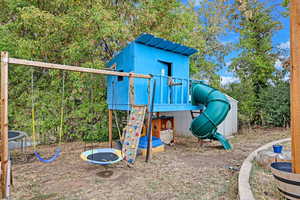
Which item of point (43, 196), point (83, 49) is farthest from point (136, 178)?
point (83, 49)

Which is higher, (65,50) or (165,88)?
(65,50)

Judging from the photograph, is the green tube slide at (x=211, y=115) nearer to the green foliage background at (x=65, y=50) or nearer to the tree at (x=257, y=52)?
the green foliage background at (x=65, y=50)

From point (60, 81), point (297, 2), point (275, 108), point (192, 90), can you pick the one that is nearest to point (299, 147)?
point (297, 2)

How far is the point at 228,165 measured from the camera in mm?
4918

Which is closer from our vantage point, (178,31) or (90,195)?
(90,195)

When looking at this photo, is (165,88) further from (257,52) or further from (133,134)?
(257,52)

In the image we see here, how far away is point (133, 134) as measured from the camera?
16.9ft

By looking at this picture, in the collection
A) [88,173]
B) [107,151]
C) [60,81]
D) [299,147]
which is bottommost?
[88,173]

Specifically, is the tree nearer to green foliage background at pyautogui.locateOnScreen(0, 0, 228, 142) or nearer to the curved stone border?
green foliage background at pyautogui.locateOnScreen(0, 0, 228, 142)

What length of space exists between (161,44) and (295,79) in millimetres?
4909

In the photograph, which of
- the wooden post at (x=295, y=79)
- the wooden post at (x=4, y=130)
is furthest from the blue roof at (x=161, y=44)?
the wooden post at (x=295, y=79)

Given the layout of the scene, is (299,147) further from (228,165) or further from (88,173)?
(88,173)

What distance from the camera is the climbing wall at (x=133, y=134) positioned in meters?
5.02

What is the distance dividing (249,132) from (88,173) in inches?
337
